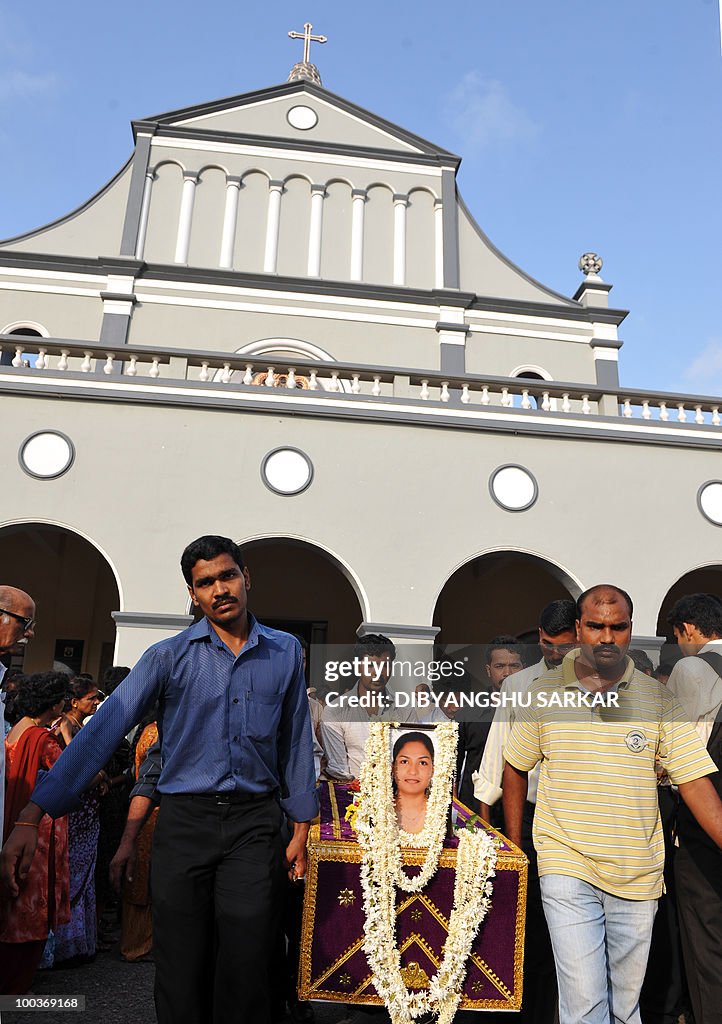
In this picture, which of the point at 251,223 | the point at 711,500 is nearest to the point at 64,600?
the point at 251,223

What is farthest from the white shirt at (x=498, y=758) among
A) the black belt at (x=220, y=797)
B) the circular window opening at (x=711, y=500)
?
the circular window opening at (x=711, y=500)

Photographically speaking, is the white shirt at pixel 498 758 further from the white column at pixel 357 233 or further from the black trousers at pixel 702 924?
the white column at pixel 357 233

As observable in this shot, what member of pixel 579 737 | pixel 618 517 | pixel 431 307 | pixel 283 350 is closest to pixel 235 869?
pixel 579 737

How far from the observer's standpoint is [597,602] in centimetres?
337

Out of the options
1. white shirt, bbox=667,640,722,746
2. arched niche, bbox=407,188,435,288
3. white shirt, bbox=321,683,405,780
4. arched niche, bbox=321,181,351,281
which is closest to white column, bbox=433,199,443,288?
arched niche, bbox=407,188,435,288

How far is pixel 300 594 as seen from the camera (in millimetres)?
14234

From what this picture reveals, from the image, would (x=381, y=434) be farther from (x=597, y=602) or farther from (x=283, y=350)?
(x=597, y=602)

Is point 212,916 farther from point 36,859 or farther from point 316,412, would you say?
point 316,412

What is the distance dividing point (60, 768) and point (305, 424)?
8745 millimetres

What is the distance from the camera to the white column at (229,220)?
15.9m

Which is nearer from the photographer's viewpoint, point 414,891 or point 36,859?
point 414,891

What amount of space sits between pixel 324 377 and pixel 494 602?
5.21 meters

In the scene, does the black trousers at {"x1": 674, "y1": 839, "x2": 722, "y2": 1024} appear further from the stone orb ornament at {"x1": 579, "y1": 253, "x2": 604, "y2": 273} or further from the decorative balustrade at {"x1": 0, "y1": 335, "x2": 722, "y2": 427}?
the stone orb ornament at {"x1": 579, "y1": 253, "x2": 604, "y2": 273}

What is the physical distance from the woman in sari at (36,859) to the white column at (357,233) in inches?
508
